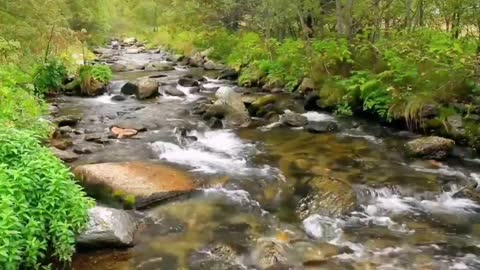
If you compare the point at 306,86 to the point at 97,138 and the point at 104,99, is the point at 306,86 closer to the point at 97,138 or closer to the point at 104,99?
the point at 104,99

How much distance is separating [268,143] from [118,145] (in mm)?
3704

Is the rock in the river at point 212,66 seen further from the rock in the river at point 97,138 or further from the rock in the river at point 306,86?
the rock in the river at point 97,138

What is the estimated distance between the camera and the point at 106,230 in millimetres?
6234

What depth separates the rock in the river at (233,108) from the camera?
44.9 feet

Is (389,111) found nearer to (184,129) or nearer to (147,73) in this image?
(184,129)

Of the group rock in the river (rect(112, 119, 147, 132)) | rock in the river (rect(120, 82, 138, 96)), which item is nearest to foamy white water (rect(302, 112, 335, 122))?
rock in the river (rect(112, 119, 147, 132))

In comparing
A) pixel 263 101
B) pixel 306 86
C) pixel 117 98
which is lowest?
pixel 117 98

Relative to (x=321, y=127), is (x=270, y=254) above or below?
below

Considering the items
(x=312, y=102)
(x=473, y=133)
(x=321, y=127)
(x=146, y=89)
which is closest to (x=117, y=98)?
(x=146, y=89)

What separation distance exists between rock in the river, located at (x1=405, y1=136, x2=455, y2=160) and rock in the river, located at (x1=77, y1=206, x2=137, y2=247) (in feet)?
21.9

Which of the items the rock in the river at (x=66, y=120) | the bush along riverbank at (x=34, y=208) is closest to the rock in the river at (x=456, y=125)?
the bush along riverbank at (x=34, y=208)

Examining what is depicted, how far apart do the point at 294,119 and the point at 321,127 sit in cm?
93

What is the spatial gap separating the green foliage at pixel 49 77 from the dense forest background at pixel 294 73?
0.04 metres

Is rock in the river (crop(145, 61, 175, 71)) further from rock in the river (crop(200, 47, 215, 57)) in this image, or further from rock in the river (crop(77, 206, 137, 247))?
rock in the river (crop(77, 206, 137, 247))
